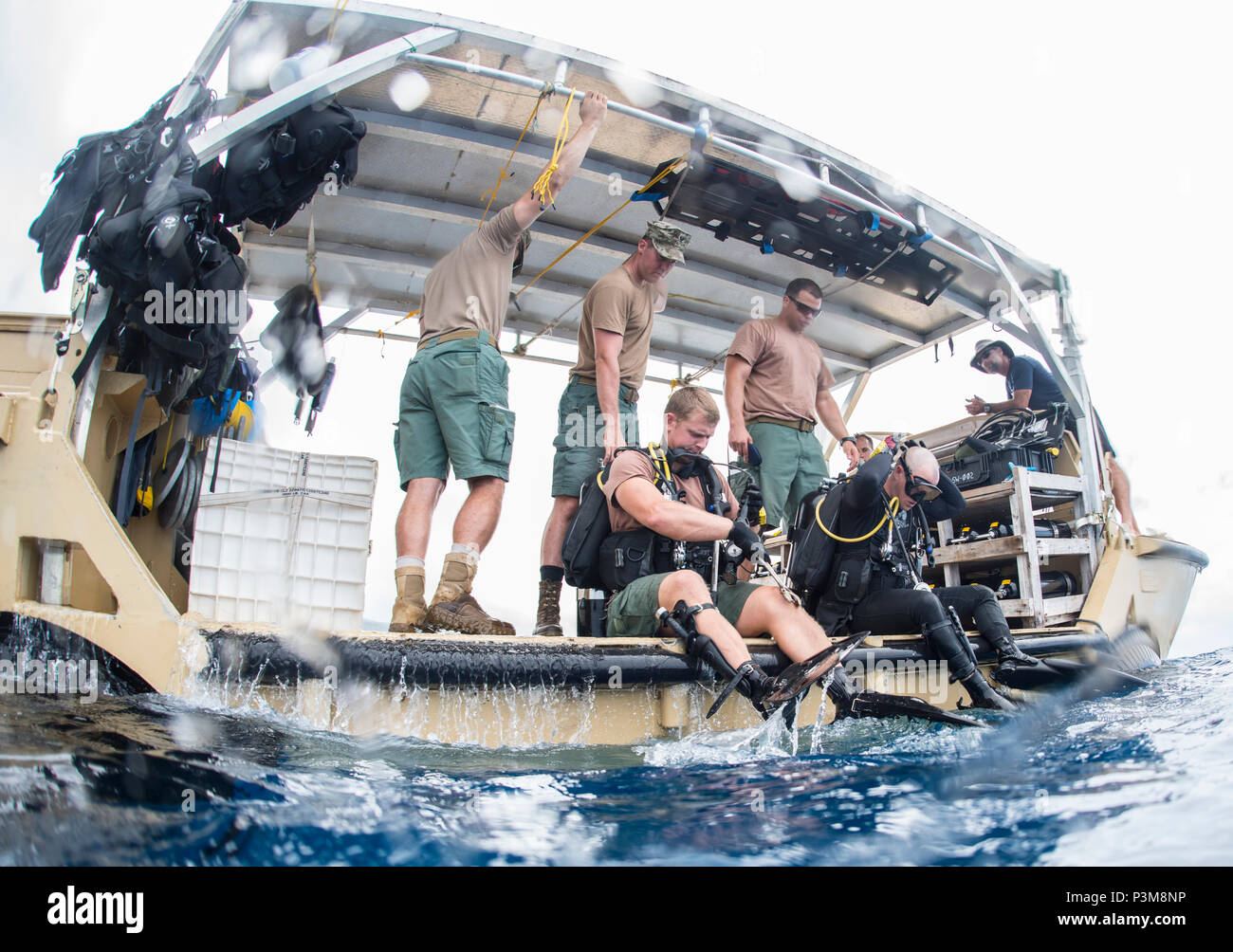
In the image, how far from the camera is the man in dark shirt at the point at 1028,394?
473 cm

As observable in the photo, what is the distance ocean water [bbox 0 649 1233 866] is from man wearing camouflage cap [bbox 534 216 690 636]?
1170 millimetres

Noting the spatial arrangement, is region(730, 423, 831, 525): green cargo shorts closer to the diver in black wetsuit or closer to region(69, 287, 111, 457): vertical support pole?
the diver in black wetsuit

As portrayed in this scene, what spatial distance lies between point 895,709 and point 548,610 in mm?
1473

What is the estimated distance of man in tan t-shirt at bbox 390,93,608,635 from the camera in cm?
272

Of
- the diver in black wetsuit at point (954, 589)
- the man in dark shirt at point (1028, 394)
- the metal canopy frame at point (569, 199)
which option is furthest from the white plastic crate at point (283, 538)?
the man in dark shirt at point (1028, 394)

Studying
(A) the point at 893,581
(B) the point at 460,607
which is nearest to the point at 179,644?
(B) the point at 460,607

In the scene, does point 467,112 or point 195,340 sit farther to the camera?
point 467,112

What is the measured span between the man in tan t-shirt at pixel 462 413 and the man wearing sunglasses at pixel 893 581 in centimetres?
146

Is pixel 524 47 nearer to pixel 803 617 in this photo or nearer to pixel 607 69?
pixel 607 69

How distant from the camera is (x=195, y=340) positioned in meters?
2.62

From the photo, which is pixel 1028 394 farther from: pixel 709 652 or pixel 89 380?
pixel 89 380

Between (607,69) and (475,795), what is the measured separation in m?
3.01

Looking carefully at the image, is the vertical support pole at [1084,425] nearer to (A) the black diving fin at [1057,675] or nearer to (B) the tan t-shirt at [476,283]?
(A) the black diving fin at [1057,675]
